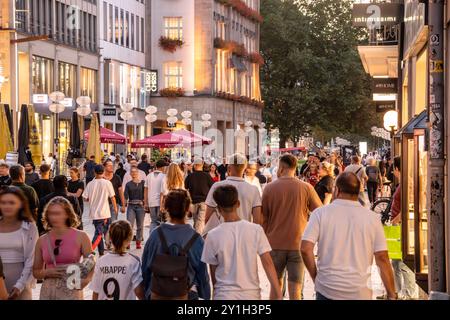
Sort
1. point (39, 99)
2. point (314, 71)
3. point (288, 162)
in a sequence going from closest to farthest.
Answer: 1. point (288, 162)
2. point (39, 99)
3. point (314, 71)

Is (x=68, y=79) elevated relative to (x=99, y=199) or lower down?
elevated

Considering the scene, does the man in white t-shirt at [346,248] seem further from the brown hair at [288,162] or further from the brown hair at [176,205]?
the brown hair at [288,162]

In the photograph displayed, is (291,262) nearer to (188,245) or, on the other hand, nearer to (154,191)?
(188,245)

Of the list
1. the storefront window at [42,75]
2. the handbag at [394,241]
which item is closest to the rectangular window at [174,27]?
the storefront window at [42,75]

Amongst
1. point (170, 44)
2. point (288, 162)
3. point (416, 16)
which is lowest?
point (288, 162)

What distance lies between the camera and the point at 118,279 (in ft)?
30.9

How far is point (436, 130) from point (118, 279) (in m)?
4.47

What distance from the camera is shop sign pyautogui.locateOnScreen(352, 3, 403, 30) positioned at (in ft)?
88.3

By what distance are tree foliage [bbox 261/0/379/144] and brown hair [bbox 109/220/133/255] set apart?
74725 mm

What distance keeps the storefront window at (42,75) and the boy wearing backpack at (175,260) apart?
45772 mm

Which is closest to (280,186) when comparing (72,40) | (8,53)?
(8,53)

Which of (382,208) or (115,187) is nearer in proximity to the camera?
(115,187)

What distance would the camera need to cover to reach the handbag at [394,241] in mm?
16891

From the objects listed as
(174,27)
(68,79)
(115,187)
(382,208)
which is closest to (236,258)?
(115,187)
